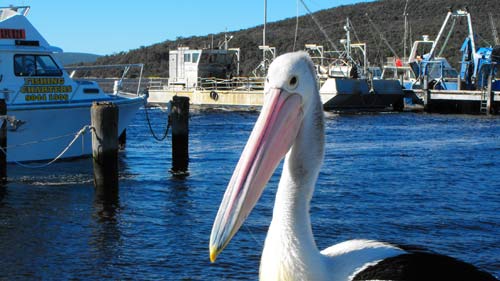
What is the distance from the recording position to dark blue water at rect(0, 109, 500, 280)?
8.77 metres

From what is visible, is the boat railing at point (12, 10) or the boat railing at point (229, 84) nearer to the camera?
the boat railing at point (12, 10)

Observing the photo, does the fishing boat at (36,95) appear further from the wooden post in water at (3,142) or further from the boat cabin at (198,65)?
the boat cabin at (198,65)

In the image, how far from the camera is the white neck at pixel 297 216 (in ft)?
12.9

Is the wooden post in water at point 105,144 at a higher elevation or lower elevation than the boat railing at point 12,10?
lower

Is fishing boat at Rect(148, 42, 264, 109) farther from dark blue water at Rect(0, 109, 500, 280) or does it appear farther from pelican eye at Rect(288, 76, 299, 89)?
pelican eye at Rect(288, 76, 299, 89)

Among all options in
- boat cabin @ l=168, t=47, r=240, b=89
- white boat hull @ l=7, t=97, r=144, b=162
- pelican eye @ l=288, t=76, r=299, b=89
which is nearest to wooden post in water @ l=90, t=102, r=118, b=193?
white boat hull @ l=7, t=97, r=144, b=162

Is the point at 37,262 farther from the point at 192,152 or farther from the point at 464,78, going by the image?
the point at 464,78

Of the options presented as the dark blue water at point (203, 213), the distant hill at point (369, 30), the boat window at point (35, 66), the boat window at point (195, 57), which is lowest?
the dark blue water at point (203, 213)

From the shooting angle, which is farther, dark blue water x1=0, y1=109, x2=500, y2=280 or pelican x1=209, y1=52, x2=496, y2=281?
dark blue water x1=0, y1=109, x2=500, y2=280

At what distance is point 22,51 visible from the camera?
16.8 metres

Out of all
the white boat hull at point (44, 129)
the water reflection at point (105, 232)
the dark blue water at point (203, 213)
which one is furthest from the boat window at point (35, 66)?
the water reflection at point (105, 232)

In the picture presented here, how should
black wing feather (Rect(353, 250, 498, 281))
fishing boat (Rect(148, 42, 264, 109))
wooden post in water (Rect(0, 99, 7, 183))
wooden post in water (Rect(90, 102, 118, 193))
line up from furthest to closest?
fishing boat (Rect(148, 42, 264, 109))
wooden post in water (Rect(0, 99, 7, 183))
wooden post in water (Rect(90, 102, 118, 193))
black wing feather (Rect(353, 250, 498, 281))

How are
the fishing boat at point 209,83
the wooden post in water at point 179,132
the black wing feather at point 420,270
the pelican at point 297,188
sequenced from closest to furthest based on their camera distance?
the pelican at point 297,188, the black wing feather at point 420,270, the wooden post in water at point 179,132, the fishing boat at point 209,83

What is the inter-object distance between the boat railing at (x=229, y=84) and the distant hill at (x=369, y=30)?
36.2 meters
